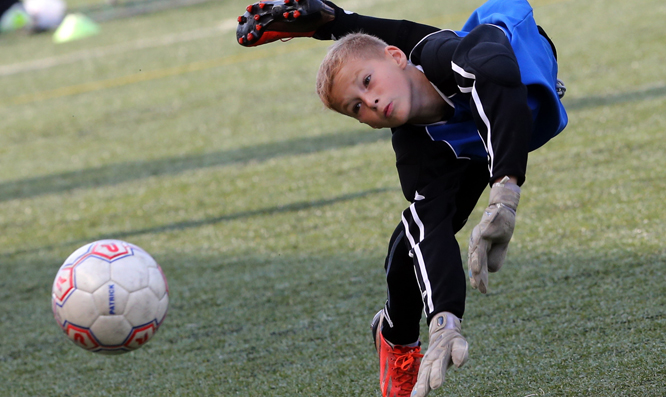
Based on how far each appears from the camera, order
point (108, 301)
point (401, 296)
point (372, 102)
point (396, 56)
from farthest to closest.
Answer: point (108, 301), point (401, 296), point (396, 56), point (372, 102)

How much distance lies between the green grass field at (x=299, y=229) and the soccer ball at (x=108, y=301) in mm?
153

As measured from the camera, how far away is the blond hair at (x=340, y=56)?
1.96 m

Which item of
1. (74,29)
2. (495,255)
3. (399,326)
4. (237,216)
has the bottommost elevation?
(74,29)

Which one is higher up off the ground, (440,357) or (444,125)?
(444,125)

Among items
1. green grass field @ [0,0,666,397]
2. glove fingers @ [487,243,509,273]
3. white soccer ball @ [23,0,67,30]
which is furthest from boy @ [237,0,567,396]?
white soccer ball @ [23,0,67,30]

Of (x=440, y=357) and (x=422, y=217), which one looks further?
(x=422, y=217)

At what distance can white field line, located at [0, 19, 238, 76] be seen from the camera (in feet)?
35.7

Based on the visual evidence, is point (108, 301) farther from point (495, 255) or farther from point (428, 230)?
point (495, 255)

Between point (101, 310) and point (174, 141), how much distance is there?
158 inches

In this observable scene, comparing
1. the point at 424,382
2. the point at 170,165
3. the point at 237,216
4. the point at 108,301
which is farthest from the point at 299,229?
the point at 424,382

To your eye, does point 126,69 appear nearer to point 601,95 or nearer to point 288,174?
point 288,174

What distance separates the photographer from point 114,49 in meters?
11.2

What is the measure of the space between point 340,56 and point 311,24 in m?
0.52

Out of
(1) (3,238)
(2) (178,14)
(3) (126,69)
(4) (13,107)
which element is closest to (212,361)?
(1) (3,238)
